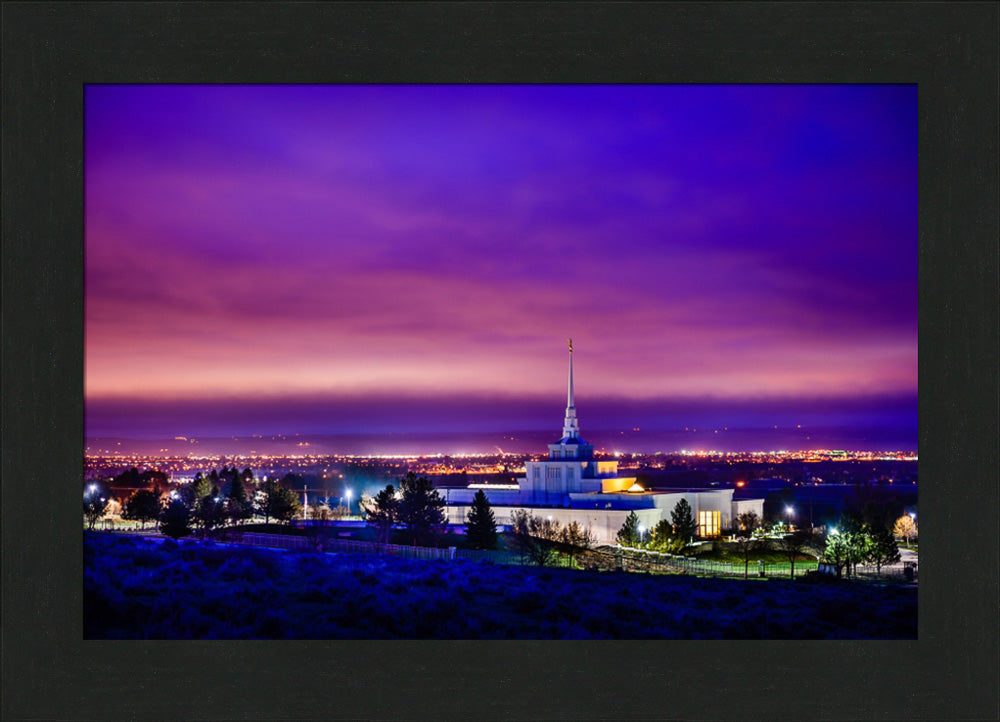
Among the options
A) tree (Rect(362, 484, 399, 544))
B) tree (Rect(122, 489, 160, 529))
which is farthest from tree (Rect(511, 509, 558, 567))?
tree (Rect(122, 489, 160, 529))

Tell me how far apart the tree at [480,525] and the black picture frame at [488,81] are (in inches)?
112

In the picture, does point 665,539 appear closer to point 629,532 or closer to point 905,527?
point 629,532

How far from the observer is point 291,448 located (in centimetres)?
998

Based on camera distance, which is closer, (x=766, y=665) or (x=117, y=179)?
(x=766, y=665)

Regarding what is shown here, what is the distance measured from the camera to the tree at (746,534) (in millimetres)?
9250

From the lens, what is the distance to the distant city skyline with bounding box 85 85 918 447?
26.6 ft

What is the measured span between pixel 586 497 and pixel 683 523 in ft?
10.4

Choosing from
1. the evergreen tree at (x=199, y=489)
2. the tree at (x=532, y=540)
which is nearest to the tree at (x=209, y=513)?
the evergreen tree at (x=199, y=489)

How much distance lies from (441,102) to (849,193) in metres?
3.69

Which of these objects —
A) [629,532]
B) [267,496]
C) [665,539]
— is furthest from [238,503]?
[665,539]

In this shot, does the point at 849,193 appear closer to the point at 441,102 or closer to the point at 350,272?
the point at 441,102

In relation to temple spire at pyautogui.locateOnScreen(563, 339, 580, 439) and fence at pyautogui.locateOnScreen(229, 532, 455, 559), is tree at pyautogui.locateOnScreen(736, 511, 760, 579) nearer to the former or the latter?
temple spire at pyautogui.locateOnScreen(563, 339, 580, 439)

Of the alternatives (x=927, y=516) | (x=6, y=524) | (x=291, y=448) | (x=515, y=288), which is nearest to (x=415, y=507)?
(x=291, y=448)

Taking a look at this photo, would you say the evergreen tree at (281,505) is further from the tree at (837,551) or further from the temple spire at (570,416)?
the tree at (837,551)
